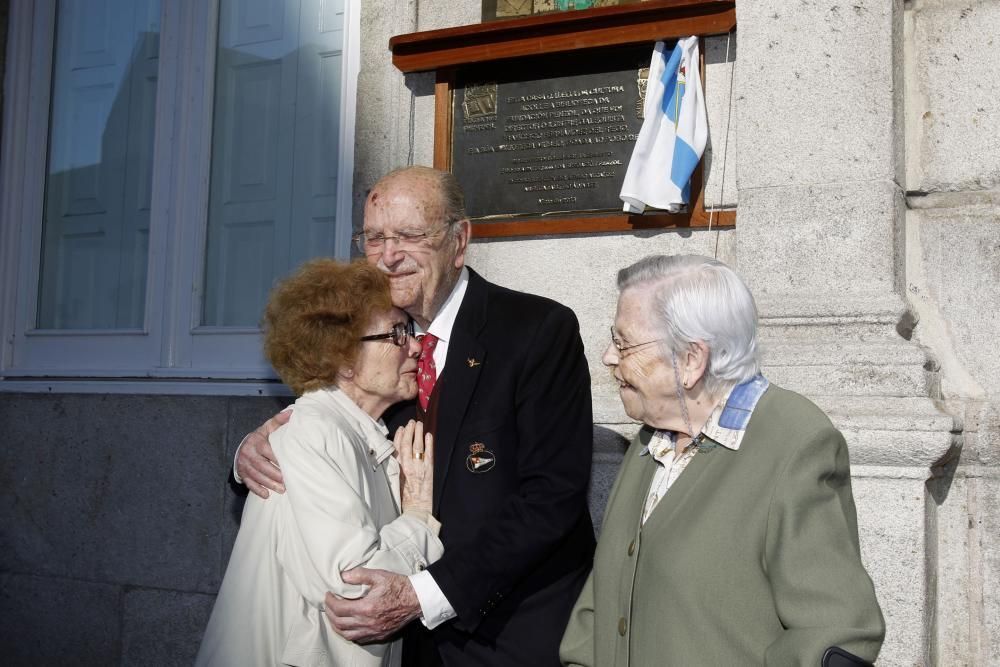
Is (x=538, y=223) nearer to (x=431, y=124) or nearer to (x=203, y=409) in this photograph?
(x=431, y=124)

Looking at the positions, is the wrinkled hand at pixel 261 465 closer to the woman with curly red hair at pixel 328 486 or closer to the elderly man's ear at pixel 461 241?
the woman with curly red hair at pixel 328 486

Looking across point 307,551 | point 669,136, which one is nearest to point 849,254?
point 669,136

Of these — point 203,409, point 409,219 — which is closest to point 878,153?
point 409,219

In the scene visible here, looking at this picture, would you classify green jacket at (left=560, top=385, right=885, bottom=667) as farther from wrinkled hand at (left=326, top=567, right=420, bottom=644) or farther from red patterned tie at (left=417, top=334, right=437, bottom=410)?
red patterned tie at (left=417, top=334, right=437, bottom=410)

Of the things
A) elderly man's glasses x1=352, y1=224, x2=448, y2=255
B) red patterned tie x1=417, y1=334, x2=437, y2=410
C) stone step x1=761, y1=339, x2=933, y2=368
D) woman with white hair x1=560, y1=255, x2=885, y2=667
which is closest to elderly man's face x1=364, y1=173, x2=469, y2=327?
elderly man's glasses x1=352, y1=224, x2=448, y2=255

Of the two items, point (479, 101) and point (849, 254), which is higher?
point (479, 101)

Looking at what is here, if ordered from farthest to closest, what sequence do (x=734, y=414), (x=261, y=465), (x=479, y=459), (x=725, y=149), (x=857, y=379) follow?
1. (x=725, y=149)
2. (x=857, y=379)
3. (x=479, y=459)
4. (x=261, y=465)
5. (x=734, y=414)

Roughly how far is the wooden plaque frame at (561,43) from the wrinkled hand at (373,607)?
232 cm

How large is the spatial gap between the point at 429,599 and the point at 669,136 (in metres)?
2.45

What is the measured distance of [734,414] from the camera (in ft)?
→ 8.14

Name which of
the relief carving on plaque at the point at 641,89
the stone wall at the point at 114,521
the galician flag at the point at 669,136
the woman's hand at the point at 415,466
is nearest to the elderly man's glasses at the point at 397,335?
the woman's hand at the point at 415,466

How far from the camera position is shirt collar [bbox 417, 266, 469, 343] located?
11.1ft

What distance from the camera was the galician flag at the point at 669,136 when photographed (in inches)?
176

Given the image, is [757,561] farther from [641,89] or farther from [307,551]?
[641,89]
